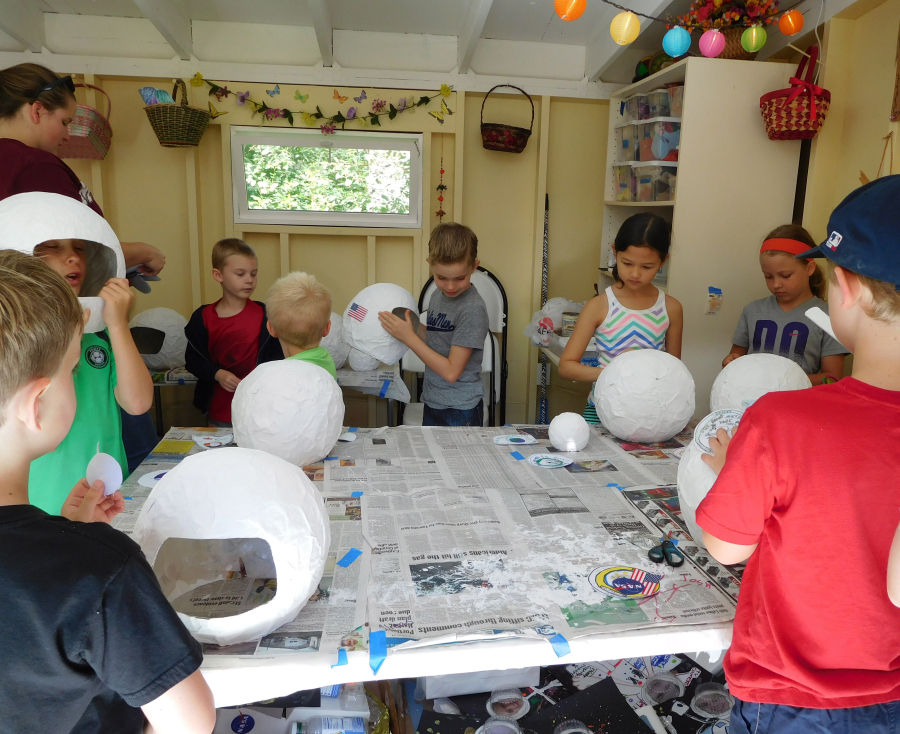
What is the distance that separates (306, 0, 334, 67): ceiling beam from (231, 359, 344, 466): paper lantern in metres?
2.08

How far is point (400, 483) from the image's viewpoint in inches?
63.0

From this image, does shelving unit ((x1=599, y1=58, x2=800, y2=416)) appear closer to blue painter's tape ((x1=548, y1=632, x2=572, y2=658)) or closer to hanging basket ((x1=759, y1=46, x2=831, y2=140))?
hanging basket ((x1=759, y1=46, x2=831, y2=140))

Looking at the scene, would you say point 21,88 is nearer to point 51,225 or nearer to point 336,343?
point 51,225

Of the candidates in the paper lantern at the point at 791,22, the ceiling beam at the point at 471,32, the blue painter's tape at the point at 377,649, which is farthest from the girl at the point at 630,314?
the blue painter's tape at the point at 377,649

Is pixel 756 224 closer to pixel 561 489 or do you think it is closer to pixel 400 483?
pixel 561 489

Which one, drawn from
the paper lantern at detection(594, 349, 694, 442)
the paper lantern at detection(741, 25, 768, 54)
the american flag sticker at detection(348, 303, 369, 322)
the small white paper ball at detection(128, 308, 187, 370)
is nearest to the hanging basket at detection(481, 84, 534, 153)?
the paper lantern at detection(741, 25, 768, 54)

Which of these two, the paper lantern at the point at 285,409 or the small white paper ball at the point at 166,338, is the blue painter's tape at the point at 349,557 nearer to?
the paper lantern at the point at 285,409

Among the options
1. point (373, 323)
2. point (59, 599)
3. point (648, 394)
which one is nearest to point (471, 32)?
point (373, 323)

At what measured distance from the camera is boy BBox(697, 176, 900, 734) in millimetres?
849

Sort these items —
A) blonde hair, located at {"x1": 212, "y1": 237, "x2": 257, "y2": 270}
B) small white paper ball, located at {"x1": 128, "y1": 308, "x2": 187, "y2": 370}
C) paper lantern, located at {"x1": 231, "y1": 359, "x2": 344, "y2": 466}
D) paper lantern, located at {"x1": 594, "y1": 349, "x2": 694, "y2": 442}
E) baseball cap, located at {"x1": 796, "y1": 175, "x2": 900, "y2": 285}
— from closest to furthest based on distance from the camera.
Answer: baseball cap, located at {"x1": 796, "y1": 175, "x2": 900, "y2": 285} < paper lantern, located at {"x1": 231, "y1": 359, "x2": 344, "y2": 466} < paper lantern, located at {"x1": 594, "y1": 349, "x2": 694, "y2": 442} < blonde hair, located at {"x1": 212, "y1": 237, "x2": 257, "y2": 270} < small white paper ball, located at {"x1": 128, "y1": 308, "x2": 187, "y2": 370}

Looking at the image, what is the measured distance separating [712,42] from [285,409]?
89.5 inches

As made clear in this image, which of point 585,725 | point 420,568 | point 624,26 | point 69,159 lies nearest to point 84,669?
point 420,568

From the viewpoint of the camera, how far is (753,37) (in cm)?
251

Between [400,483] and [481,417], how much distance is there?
1.15 metres
